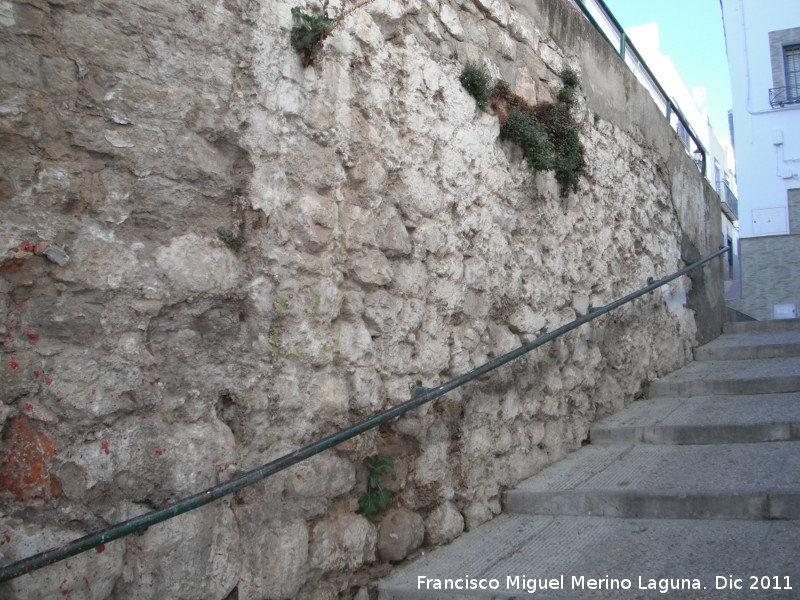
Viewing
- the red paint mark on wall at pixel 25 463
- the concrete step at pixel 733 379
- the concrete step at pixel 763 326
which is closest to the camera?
the red paint mark on wall at pixel 25 463

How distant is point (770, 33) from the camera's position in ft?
45.8

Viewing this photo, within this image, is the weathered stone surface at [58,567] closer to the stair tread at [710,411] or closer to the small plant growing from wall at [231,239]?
the small plant growing from wall at [231,239]

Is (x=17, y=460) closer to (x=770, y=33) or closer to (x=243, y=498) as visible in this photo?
(x=243, y=498)

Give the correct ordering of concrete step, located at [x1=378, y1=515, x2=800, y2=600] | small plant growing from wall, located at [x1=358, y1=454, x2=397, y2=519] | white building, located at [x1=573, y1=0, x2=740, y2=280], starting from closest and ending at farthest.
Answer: concrete step, located at [x1=378, y1=515, x2=800, y2=600] → small plant growing from wall, located at [x1=358, y1=454, x2=397, y2=519] → white building, located at [x1=573, y1=0, x2=740, y2=280]

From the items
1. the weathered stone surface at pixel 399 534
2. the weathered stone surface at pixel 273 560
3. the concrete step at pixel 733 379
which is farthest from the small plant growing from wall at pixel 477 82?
the concrete step at pixel 733 379

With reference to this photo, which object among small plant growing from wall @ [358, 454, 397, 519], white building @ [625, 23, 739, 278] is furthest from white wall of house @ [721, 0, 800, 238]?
small plant growing from wall @ [358, 454, 397, 519]

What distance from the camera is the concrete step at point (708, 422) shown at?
12.8ft

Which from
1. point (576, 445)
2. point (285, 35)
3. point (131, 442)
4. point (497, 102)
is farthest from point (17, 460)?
point (576, 445)

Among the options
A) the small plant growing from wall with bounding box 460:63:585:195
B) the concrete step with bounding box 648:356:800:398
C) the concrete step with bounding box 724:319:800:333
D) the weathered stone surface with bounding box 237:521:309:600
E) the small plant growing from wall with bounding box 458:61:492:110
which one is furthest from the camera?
the concrete step with bounding box 724:319:800:333

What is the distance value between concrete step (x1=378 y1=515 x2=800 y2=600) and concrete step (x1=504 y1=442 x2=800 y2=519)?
7 centimetres

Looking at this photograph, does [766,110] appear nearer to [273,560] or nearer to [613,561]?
[613,561]

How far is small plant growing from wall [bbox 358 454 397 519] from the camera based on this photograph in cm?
276

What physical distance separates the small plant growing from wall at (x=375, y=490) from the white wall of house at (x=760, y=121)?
12644 mm

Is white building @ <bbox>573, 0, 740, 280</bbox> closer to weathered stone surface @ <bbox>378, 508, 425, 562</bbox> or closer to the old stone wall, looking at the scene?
the old stone wall
